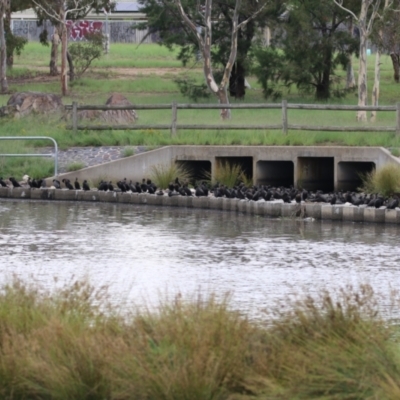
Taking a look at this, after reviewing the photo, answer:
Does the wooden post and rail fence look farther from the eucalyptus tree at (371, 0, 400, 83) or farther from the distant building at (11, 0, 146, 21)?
the distant building at (11, 0, 146, 21)

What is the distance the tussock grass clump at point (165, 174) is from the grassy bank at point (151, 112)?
1.10 m

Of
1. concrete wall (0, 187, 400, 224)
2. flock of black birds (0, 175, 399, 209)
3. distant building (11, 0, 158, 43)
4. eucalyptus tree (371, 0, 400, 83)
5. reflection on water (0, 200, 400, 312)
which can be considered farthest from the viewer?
distant building (11, 0, 158, 43)

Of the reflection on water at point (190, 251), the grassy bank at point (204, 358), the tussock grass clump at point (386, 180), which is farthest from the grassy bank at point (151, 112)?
the grassy bank at point (204, 358)

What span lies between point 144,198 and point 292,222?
163 inches

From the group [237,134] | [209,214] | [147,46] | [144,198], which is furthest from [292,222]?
[147,46]

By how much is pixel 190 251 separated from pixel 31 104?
660 inches

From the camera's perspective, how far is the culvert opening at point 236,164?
25511mm

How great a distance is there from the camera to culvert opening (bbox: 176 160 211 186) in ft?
87.5

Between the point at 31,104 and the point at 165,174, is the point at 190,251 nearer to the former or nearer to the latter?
the point at 165,174

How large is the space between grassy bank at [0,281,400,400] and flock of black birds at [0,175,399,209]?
12861mm

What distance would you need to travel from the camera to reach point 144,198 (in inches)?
909

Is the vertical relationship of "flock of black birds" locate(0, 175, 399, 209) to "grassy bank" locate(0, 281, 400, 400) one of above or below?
above

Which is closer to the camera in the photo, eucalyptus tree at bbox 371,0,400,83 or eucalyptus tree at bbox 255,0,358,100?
eucalyptus tree at bbox 371,0,400,83

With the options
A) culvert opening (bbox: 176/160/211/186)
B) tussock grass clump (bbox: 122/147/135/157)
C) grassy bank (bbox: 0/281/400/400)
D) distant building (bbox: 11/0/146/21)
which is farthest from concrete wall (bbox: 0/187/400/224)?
distant building (bbox: 11/0/146/21)
